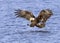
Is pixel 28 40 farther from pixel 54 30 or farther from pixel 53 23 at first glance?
pixel 53 23

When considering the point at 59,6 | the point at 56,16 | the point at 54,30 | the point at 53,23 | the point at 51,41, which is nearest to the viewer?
the point at 51,41

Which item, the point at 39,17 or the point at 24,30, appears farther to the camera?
the point at 24,30

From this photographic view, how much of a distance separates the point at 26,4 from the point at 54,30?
4588 millimetres

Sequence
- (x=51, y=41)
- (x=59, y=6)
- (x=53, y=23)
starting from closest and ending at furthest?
1. (x=51, y=41)
2. (x=53, y=23)
3. (x=59, y=6)

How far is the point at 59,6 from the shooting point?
16359mm

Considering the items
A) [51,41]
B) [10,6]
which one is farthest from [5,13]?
[51,41]

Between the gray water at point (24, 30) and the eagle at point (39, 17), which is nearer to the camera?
the gray water at point (24, 30)

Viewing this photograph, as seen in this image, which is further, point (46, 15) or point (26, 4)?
point (26, 4)

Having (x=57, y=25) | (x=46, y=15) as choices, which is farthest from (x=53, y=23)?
(x=46, y=15)

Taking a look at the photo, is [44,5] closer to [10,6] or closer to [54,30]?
[10,6]

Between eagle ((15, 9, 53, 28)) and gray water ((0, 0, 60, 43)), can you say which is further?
eagle ((15, 9, 53, 28))

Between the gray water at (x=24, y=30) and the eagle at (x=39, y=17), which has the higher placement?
the eagle at (x=39, y=17)

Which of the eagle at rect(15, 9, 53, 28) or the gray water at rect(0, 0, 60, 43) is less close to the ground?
the eagle at rect(15, 9, 53, 28)

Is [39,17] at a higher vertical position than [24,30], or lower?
higher
